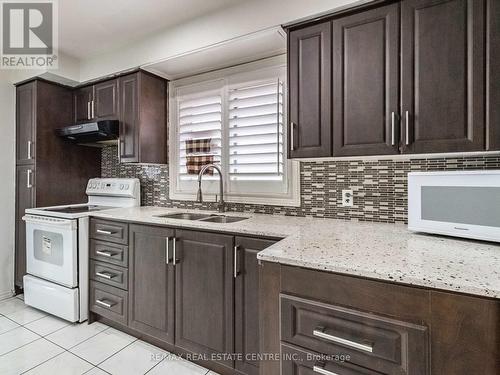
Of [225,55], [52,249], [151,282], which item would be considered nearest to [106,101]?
[225,55]

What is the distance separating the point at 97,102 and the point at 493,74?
10.0 ft

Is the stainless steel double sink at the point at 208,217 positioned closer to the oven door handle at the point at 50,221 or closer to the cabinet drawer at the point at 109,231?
the cabinet drawer at the point at 109,231

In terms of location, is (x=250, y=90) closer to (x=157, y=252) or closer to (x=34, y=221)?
(x=157, y=252)

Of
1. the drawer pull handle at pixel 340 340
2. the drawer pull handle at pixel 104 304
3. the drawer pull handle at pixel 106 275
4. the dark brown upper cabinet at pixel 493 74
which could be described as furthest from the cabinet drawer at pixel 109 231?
the dark brown upper cabinet at pixel 493 74

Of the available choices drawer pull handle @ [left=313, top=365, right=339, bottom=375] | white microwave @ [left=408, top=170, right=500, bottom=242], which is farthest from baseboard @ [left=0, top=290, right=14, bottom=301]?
white microwave @ [left=408, top=170, right=500, bottom=242]

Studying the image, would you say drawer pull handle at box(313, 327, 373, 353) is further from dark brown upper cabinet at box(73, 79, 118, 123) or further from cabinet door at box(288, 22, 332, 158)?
dark brown upper cabinet at box(73, 79, 118, 123)

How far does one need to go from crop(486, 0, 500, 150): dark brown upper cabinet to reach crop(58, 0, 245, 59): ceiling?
4.59 feet

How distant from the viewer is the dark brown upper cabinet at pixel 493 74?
46.3 inches

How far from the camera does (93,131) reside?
2.43 metres

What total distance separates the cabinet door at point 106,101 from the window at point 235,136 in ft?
1.74

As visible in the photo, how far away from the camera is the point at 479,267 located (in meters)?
0.90

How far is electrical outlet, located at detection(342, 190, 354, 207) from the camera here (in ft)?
6.00

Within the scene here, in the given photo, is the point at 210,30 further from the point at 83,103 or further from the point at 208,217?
the point at 83,103

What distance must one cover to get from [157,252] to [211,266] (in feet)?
1.54
